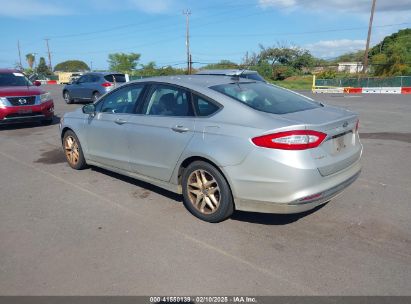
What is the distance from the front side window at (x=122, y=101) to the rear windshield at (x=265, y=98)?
1317 mm

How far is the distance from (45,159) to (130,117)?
312 cm

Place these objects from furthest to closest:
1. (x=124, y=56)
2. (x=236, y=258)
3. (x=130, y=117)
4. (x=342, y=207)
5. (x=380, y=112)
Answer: (x=124, y=56) < (x=380, y=112) < (x=130, y=117) < (x=342, y=207) < (x=236, y=258)

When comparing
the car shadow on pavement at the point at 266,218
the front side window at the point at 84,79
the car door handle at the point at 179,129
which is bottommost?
the car shadow on pavement at the point at 266,218

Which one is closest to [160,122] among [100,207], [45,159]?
[100,207]

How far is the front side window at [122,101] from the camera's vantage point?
5133 mm

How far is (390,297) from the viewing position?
9.30ft

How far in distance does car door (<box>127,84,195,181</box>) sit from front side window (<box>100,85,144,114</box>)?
0.22 meters

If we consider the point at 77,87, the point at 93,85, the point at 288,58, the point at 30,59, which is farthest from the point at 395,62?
the point at 30,59

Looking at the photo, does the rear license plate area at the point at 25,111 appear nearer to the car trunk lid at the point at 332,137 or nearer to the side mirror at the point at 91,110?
the side mirror at the point at 91,110

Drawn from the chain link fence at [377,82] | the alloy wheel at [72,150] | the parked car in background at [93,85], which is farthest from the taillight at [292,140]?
the chain link fence at [377,82]

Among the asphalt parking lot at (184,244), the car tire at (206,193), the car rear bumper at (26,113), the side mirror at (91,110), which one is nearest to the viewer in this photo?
the asphalt parking lot at (184,244)

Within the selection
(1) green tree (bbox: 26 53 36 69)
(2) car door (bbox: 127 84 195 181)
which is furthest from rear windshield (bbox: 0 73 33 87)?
(1) green tree (bbox: 26 53 36 69)

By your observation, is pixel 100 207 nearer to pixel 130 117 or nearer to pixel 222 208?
pixel 130 117

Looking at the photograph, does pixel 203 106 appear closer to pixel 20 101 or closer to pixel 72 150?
pixel 72 150
